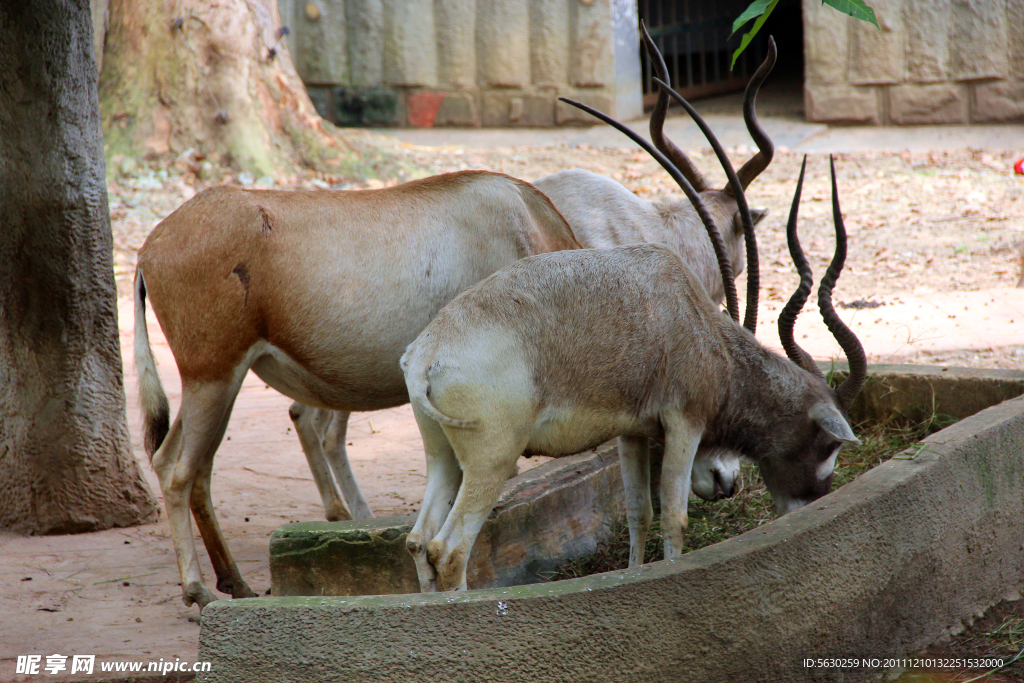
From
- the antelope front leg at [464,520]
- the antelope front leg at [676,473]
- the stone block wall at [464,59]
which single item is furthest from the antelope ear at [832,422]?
the stone block wall at [464,59]

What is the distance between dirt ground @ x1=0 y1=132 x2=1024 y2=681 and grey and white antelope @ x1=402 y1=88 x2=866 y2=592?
3.13 ft

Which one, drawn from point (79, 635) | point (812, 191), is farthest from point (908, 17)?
point (79, 635)

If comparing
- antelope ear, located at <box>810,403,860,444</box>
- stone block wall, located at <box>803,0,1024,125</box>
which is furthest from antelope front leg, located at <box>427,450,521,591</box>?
stone block wall, located at <box>803,0,1024,125</box>

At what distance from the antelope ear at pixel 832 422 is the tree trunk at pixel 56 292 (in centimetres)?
300

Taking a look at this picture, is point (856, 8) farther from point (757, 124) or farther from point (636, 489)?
point (757, 124)

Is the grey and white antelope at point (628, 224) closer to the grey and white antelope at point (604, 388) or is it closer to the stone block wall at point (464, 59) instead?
the grey and white antelope at point (604, 388)

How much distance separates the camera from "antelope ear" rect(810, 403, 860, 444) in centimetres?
333

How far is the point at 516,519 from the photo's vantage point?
331 centimetres

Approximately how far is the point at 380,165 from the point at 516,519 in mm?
8075

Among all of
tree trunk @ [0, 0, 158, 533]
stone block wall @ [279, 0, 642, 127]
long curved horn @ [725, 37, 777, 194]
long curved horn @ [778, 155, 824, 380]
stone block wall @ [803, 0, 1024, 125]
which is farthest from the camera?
stone block wall @ [279, 0, 642, 127]

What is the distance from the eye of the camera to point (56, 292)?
4.10 m

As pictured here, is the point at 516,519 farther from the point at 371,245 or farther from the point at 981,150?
the point at 981,150

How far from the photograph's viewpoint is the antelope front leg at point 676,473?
3.09 m

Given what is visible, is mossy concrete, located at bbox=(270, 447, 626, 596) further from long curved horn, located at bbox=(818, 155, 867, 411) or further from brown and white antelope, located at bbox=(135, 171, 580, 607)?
long curved horn, located at bbox=(818, 155, 867, 411)
